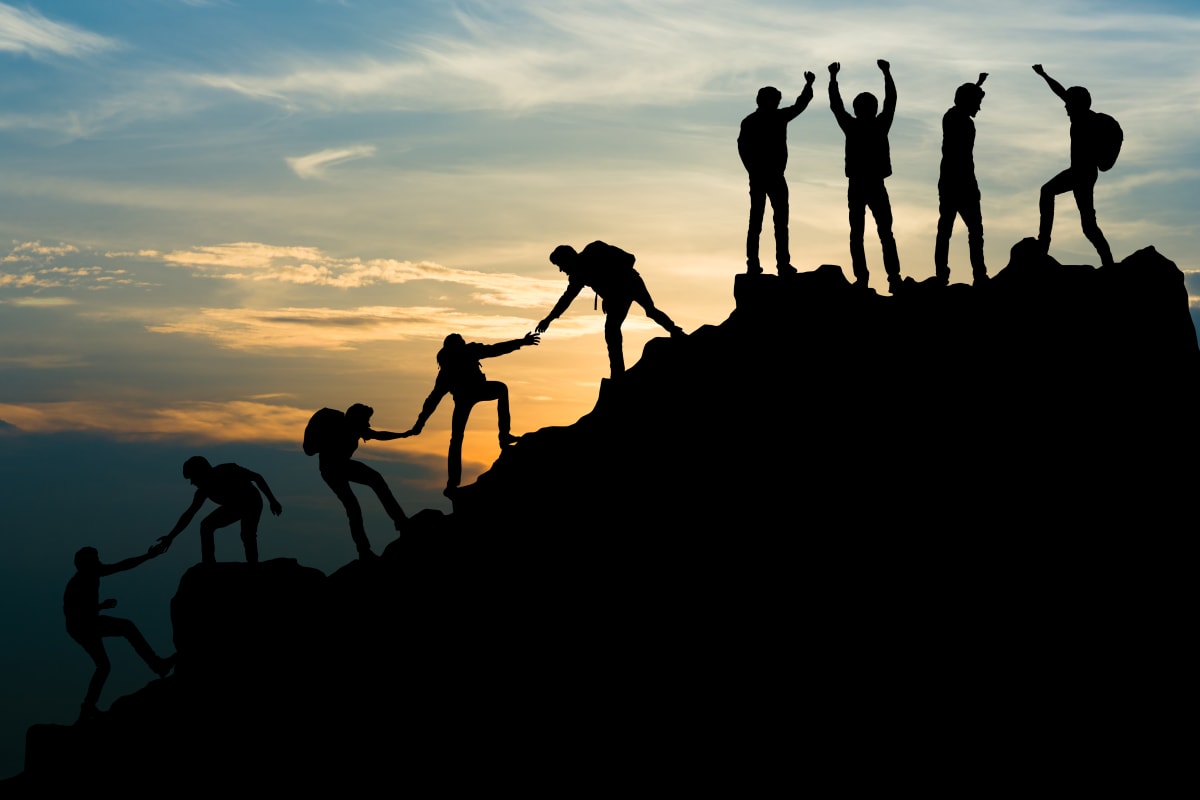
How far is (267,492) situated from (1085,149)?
1490 centimetres

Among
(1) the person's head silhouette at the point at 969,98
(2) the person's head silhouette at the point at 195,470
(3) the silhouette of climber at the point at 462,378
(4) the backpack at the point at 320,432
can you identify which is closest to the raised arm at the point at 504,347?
(3) the silhouette of climber at the point at 462,378

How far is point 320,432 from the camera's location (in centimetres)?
2025

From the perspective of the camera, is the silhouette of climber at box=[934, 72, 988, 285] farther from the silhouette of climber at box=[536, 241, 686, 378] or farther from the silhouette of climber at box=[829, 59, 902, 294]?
the silhouette of climber at box=[536, 241, 686, 378]

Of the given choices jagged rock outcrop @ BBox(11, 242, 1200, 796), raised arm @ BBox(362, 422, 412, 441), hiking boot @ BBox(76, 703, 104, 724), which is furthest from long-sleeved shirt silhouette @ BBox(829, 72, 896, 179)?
hiking boot @ BBox(76, 703, 104, 724)

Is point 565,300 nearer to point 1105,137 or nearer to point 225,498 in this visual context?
point 225,498

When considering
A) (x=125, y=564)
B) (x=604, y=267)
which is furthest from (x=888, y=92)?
(x=125, y=564)

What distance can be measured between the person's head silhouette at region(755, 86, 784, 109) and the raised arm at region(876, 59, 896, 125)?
1.71 meters

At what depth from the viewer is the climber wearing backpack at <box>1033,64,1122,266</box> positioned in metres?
20.3

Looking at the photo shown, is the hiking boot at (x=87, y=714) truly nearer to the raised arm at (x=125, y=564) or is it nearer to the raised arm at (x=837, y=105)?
the raised arm at (x=125, y=564)

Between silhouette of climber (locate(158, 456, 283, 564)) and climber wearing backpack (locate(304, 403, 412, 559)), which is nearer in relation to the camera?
climber wearing backpack (locate(304, 403, 412, 559))

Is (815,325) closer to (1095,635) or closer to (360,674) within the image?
(1095,635)

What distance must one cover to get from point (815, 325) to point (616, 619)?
19.0 feet


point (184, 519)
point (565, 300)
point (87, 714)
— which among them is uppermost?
point (565, 300)

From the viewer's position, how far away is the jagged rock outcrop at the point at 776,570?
58.0ft
